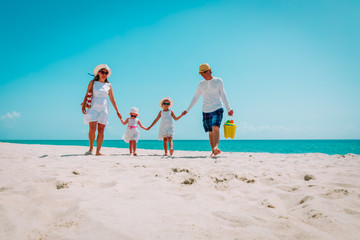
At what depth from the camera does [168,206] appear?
177 cm

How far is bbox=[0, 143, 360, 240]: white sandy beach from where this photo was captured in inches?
54.1

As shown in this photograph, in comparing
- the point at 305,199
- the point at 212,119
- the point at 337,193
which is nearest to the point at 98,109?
the point at 212,119

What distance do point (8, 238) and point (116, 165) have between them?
80.9 inches

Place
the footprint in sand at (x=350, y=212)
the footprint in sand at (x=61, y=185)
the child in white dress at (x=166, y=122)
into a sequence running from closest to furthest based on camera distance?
the footprint in sand at (x=350, y=212)
the footprint in sand at (x=61, y=185)
the child in white dress at (x=166, y=122)

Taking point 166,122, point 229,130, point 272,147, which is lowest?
point 272,147

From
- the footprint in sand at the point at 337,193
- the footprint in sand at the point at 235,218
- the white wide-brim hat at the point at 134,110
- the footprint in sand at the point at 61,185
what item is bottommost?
the footprint in sand at the point at 235,218

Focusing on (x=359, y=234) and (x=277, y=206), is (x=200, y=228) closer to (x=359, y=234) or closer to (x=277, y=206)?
(x=277, y=206)

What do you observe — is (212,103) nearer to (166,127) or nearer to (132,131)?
(166,127)

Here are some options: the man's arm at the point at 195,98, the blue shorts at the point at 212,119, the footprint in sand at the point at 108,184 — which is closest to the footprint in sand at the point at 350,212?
the footprint in sand at the point at 108,184

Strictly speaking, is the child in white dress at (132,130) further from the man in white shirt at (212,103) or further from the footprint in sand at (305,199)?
the footprint in sand at (305,199)

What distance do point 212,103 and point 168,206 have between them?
4.33 metres

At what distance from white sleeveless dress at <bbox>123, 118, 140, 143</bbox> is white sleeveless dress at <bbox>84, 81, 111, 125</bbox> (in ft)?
4.55

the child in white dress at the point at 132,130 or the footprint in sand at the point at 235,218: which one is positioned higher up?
the child in white dress at the point at 132,130

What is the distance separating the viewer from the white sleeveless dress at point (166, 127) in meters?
6.46
